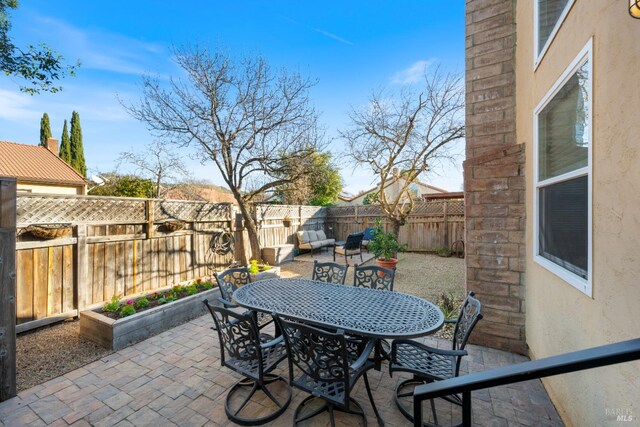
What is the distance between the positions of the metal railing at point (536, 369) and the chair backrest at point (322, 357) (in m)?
0.81

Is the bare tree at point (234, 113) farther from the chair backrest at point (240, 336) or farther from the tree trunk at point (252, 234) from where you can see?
the chair backrest at point (240, 336)

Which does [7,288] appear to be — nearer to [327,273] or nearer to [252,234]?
[327,273]

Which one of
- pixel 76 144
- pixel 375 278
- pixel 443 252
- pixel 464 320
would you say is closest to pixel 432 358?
pixel 464 320

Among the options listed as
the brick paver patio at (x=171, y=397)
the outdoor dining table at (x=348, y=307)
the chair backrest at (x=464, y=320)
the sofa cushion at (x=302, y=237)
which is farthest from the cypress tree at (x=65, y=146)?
the chair backrest at (x=464, y=320)

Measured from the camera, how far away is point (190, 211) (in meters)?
5.77

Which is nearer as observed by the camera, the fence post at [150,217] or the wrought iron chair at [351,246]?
the fence post at [150,217]

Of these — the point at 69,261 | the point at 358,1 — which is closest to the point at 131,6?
the point at 358,1

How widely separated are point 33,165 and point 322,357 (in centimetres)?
1772

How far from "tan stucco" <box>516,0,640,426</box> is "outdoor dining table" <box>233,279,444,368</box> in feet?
2.81

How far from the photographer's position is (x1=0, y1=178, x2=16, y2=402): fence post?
2299 mm

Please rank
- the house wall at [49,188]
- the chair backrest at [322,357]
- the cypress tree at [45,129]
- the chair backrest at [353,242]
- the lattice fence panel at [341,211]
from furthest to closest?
the cypress tree at [45,129]
the lattice fence panel at [341,211]
the house wall at [49,188]
the chair backrest at [353,242]
the chair backrest at [322,357]

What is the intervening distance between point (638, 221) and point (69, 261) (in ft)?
18.9

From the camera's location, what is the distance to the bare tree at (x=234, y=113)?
559cm

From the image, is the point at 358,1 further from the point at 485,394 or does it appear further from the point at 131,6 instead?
the point at 485,394
